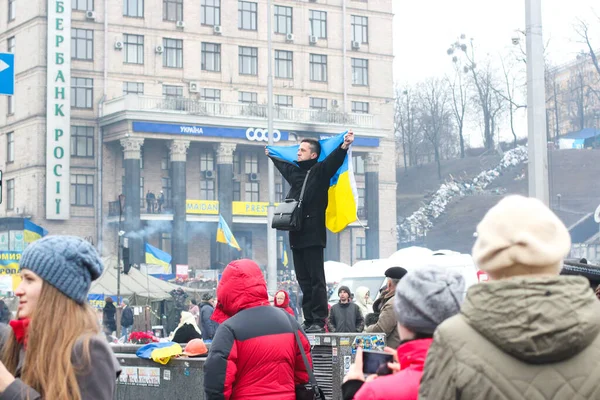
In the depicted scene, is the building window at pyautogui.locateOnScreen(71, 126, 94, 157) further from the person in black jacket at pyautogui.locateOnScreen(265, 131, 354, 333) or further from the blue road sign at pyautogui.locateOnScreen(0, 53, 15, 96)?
the person in black jacket at pyautogui.locateOnScreen(265, 131, 354, 333)

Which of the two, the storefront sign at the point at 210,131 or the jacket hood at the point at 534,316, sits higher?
the storefront sign at the point at 210,131

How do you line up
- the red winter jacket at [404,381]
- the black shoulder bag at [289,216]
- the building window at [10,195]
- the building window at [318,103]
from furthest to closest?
the building window at [318,103] < the building window at [10,195] < the black shoulder bag at [289,216] < the red winter jacket at [404,381]

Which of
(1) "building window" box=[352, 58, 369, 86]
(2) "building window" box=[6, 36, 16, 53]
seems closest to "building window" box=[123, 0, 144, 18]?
(2) "building window" box=[6, 36, 16, 53]

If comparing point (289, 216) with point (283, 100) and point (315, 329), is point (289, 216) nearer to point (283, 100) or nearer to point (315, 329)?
point (315, 329)

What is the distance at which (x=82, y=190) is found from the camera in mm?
65000

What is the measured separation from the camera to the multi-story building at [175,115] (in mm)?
63969

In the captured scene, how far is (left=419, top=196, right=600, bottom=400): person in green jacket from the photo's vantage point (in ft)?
10.4

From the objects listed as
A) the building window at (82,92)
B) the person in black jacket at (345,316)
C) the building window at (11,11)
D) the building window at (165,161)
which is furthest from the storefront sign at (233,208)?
the person in black jacket at (345,316)

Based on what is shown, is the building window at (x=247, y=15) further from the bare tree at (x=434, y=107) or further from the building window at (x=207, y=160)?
the bare tree at (x=434, y=107)

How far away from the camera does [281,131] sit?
68.7 metres

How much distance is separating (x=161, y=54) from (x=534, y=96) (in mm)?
57400

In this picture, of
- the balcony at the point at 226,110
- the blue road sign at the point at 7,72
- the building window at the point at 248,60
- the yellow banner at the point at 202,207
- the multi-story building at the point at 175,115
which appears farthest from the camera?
the building window at the point at 248,60

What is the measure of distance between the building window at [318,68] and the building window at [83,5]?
1566 centimetres

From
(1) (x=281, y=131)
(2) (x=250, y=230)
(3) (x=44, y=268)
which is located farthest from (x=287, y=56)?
(3) (x=44, y=268)
